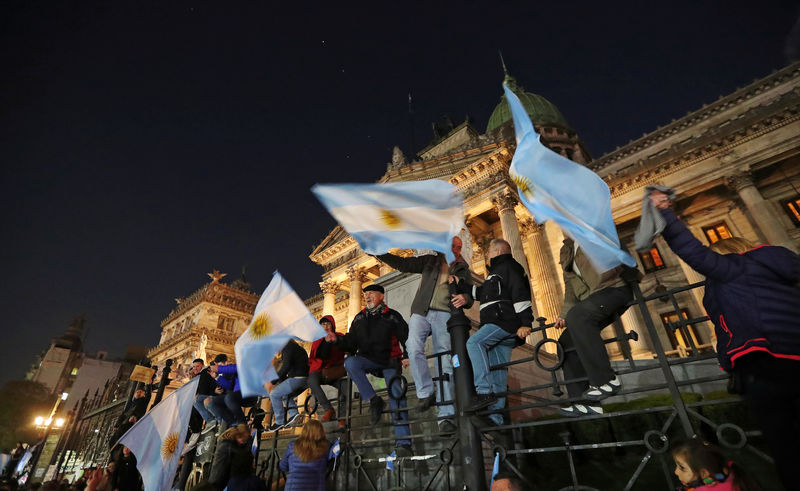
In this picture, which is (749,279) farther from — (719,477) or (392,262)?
(392,262)

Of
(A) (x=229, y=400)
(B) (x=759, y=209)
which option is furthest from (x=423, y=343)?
(B) (x=759, y=209)

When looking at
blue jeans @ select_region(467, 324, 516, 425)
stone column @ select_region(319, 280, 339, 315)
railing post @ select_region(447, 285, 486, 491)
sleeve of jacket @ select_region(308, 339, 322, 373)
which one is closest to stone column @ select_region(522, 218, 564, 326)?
sleeve of jacket @ select_region(308, 339, 322, 373)

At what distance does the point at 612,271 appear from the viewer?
343cm

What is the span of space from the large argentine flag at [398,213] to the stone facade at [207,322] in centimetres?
4117

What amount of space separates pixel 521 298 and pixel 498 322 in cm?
41

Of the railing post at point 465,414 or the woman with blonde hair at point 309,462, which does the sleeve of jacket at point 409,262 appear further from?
the woman with blonde hair at point 309,462

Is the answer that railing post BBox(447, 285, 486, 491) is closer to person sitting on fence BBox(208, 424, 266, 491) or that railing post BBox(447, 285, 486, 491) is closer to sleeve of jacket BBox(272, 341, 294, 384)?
person sitting on fence BBox(208, 424, 266, 491)

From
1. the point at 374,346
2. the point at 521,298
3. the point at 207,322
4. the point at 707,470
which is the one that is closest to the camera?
the point at 707,470

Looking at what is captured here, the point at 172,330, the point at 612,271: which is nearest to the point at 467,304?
the point at 612,271

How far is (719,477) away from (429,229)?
3.26 m

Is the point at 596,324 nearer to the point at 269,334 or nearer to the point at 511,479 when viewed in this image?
the point at 511,479

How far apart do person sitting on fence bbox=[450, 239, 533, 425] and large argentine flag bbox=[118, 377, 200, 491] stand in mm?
4882

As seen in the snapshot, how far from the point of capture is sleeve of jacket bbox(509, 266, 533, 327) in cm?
407

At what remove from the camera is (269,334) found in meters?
5.06
